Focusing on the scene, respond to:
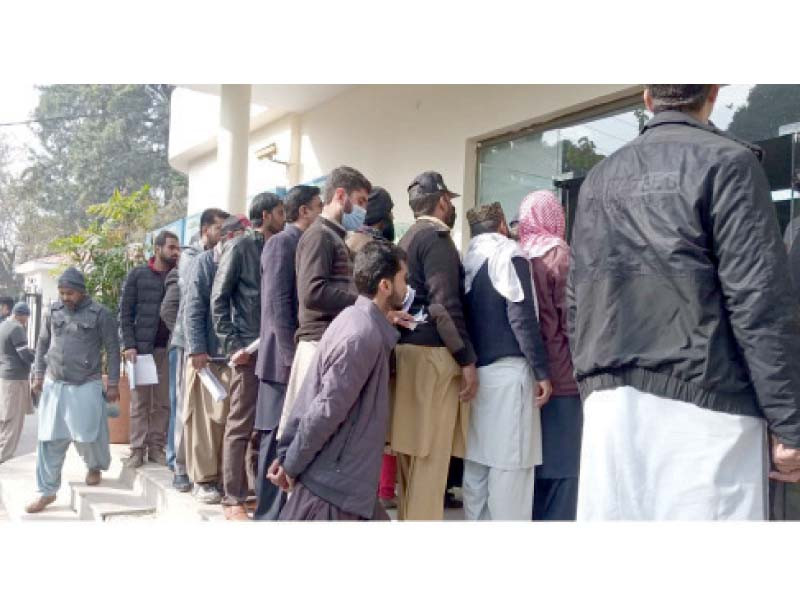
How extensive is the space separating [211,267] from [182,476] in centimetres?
157

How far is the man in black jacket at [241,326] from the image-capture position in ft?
14.1

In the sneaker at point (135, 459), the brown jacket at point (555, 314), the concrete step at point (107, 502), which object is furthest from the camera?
the sneaker at point (135, 459)

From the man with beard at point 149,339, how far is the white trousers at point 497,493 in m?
3.58

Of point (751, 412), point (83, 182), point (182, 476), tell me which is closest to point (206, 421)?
point (182, 476)

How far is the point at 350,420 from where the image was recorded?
2873 mm

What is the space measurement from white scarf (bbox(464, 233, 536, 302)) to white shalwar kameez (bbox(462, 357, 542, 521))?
1.17 feet

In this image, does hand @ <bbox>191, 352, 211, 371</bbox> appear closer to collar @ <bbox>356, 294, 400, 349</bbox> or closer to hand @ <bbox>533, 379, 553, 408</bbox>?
collar @ <bbox>356, 294, 400, 349</bbox>

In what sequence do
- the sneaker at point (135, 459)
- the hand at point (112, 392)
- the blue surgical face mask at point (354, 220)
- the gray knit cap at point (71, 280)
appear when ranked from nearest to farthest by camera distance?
the blue surgical face mask at point (354, 220)
the gray knit cap at point (71, 280)
the hand at point (112, 392)
the sneaker at point (135, 459)

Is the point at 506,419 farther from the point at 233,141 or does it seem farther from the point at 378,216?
the point at 233,141

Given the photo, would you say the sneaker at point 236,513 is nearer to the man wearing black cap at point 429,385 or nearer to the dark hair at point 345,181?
the man wearing black cap at point 429,385

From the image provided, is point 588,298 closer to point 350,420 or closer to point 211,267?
point 350,420

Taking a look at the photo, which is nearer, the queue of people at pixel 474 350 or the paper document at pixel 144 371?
the queue of people at pixel 474 350

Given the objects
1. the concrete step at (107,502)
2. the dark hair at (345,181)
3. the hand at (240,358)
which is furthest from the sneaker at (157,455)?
the dark hair at (345,181)

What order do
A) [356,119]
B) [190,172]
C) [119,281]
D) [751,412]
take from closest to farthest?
[751,412], [119,281], [356,119], [190,172]
